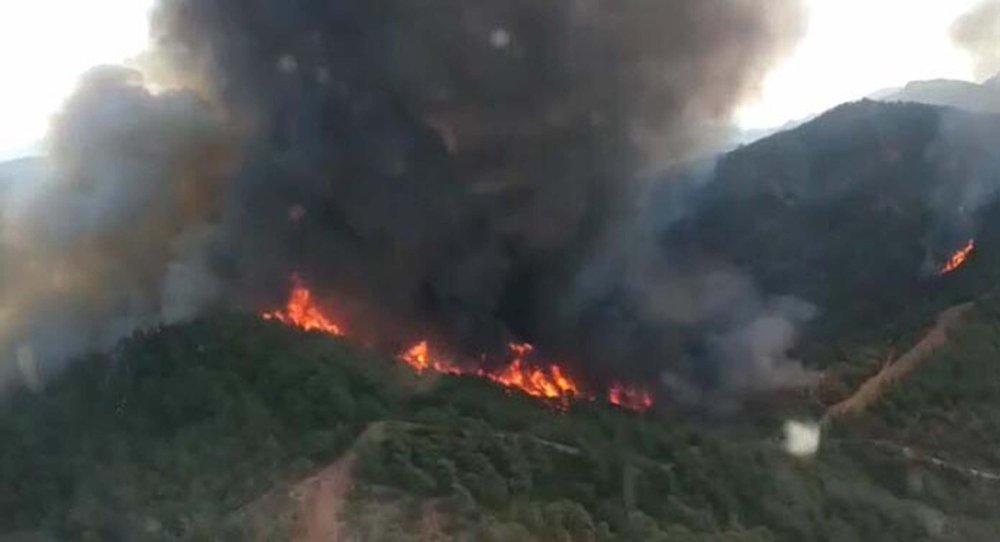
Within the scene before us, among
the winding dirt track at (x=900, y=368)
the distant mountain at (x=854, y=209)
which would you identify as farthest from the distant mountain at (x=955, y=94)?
the winding dirt track at (x=900, y=368)

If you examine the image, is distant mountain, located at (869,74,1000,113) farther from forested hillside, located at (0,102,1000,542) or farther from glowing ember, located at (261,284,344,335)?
Result: glowing ember, located at (261,284,344,335)

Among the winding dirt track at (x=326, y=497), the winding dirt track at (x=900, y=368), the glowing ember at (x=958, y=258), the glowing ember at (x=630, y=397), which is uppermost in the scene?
the glowing ember at (x=958, y=258)

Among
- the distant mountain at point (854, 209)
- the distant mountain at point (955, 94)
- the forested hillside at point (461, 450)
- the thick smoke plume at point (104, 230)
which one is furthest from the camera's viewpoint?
the distant mountain at point (955, 94)

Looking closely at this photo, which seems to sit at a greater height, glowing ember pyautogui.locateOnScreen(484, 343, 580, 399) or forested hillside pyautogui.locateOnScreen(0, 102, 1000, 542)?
glowing ember pyautogui.locateOnScreen(484, 343, 580, 399)

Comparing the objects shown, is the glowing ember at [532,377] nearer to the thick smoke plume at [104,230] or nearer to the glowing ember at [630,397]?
the glowing ember at [630,397]

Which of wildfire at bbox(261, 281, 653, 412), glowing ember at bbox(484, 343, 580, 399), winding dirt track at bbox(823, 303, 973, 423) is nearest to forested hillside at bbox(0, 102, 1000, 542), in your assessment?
winding dirt track at bbox(823, 303, 973, 423)

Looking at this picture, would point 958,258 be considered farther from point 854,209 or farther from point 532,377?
point 532,377

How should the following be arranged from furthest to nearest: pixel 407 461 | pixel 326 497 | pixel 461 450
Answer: pixel 461 450 < pixel 407 461 < pixel 326 497

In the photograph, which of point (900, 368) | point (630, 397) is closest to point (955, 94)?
point (900, 368)
